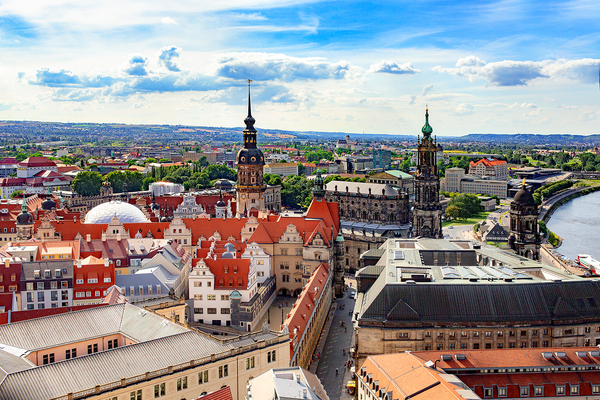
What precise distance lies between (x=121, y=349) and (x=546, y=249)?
89.2 metres

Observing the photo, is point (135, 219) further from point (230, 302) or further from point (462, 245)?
point (462, 245)

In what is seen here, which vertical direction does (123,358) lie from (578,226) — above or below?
above

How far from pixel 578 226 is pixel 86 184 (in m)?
138

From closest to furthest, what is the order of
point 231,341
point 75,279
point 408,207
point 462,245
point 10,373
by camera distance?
point 10,373
point 231,341
point 75,279
point 462,245
point 408,207

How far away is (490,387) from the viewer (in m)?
34.5

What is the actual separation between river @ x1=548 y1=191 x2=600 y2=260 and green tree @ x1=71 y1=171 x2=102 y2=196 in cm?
12763

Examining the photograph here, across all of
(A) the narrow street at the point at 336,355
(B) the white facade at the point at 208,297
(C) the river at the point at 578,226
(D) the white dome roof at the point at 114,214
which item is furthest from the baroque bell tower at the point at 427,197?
(D) the white dome roof at the point at 114,214

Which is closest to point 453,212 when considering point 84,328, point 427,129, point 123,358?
point 427,129

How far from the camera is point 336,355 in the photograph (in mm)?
52812

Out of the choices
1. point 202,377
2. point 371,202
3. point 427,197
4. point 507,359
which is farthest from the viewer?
point 371,202

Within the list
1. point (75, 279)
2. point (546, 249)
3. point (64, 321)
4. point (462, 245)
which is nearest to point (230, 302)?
point (75, 279)

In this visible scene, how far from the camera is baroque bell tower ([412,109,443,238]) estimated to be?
8144 centimetres

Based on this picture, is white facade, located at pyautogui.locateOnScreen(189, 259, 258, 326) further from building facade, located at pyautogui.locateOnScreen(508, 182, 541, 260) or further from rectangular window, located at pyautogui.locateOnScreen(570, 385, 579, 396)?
building facade, located at pyautogui.locateOnScreen(508, 182, 541, 260)

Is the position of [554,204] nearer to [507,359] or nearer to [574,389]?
[507,359]
